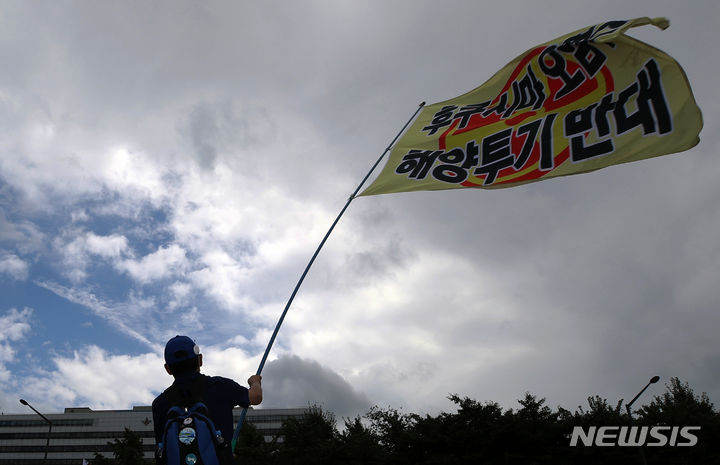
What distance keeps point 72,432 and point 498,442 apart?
110737 millimetres

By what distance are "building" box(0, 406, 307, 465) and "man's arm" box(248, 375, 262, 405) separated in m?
111

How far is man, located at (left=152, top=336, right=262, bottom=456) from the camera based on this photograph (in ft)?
14.5

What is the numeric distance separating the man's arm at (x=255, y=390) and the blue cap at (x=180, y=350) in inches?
22.2

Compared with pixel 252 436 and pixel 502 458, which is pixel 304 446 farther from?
pixel 502 458

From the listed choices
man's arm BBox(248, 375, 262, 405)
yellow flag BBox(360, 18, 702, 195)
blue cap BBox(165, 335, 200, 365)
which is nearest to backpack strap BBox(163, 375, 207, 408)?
blue cap BBox(165, 335, 200, 365)

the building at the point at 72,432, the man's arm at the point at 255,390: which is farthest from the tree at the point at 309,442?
the building at the point at 72,432


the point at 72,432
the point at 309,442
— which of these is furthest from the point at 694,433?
the point at 72,432

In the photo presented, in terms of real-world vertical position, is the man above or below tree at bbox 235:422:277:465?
below

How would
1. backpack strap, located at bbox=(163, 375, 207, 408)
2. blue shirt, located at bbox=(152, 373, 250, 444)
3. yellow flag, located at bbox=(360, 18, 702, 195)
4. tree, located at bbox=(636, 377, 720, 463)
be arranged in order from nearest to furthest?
backpack strap, located at bbox=(163, 375, 207, 408), blue shirt, located at bbox=(152, 373, 250, 444), yellow flag, located at bbox=(360, 18, 702, 195), tree, located at bbox=(636, 377, 720, 463)

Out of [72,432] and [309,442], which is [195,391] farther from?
[72,432]

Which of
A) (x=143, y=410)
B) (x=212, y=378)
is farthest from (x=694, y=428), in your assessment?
(x=143, y=410)

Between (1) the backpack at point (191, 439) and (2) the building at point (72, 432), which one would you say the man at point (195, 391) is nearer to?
(1) the backpack at point (191, 439)

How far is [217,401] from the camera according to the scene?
4590 millimetres

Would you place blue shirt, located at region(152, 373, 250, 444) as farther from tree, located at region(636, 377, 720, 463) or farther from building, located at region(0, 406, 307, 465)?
building, located at region(0, 406, 307, 465)
